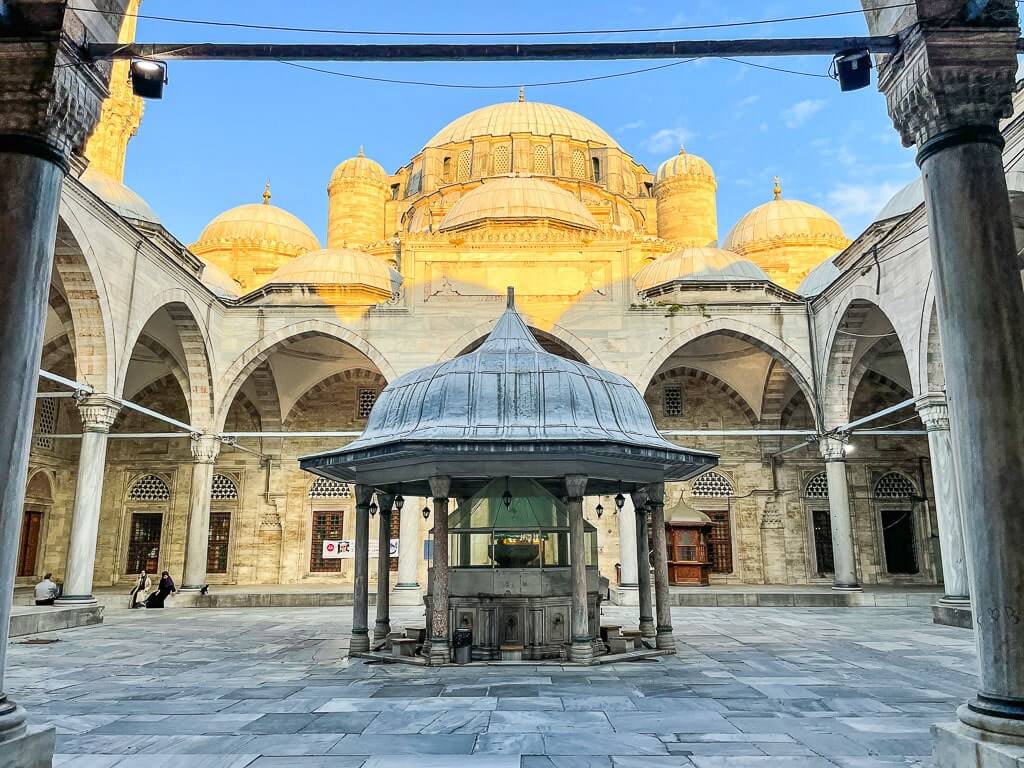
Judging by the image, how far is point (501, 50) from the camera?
12.6ft

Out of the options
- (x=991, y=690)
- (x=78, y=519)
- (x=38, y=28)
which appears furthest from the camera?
(x=78, y=519)

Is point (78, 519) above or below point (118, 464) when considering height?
below

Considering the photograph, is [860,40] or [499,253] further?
[499,253]

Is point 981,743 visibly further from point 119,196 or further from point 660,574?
point 119,196

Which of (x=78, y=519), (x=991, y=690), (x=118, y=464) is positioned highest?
(x=118, y=464)

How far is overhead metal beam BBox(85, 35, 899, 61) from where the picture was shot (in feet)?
12.5

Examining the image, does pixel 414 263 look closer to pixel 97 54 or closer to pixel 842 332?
pixel 842 332

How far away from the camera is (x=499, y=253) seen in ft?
55.5

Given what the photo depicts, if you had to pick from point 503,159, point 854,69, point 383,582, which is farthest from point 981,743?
point 503,159

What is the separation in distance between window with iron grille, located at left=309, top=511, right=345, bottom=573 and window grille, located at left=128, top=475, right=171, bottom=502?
3.98 metres

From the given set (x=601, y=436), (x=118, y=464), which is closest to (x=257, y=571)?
(x=118, y=464)

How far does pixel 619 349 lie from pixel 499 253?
3404 mm

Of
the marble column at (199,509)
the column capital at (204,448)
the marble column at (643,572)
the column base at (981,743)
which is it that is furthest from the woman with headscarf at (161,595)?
the column base at (981,743)

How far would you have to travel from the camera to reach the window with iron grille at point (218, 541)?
19859 mm
